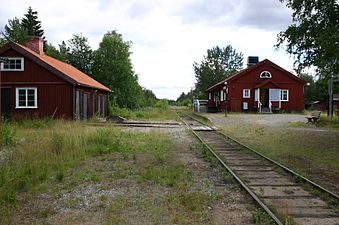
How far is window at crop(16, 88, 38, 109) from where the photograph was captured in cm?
2592

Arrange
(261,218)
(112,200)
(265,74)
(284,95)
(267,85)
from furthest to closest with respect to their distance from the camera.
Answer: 1. (265,74)
2. (284,95)
3. (267,85)
4. (112,200)
5. (261,218)

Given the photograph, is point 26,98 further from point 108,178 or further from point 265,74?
point 265,74

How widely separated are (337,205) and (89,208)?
3968mm

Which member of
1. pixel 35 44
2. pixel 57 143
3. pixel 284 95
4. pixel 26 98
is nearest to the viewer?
pixel 57 143

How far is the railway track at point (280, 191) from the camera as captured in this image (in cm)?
588

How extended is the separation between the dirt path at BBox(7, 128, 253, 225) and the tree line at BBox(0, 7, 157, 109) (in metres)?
43.6

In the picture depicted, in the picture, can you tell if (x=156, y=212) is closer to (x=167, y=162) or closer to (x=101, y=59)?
(x=167, y=162)

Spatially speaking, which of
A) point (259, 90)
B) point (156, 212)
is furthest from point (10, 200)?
point (259, 90)

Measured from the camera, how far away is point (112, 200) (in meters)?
6.91

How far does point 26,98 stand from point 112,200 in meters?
21.0

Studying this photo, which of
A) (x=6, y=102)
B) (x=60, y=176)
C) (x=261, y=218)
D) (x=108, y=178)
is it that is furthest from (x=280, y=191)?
(x=6, y=102)

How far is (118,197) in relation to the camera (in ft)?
23.3

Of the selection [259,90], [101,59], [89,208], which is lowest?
[89,208]

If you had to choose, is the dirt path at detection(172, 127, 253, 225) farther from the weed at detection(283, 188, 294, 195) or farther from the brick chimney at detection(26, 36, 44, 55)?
the brick chimney at detection(26, 36, 44, 55)
